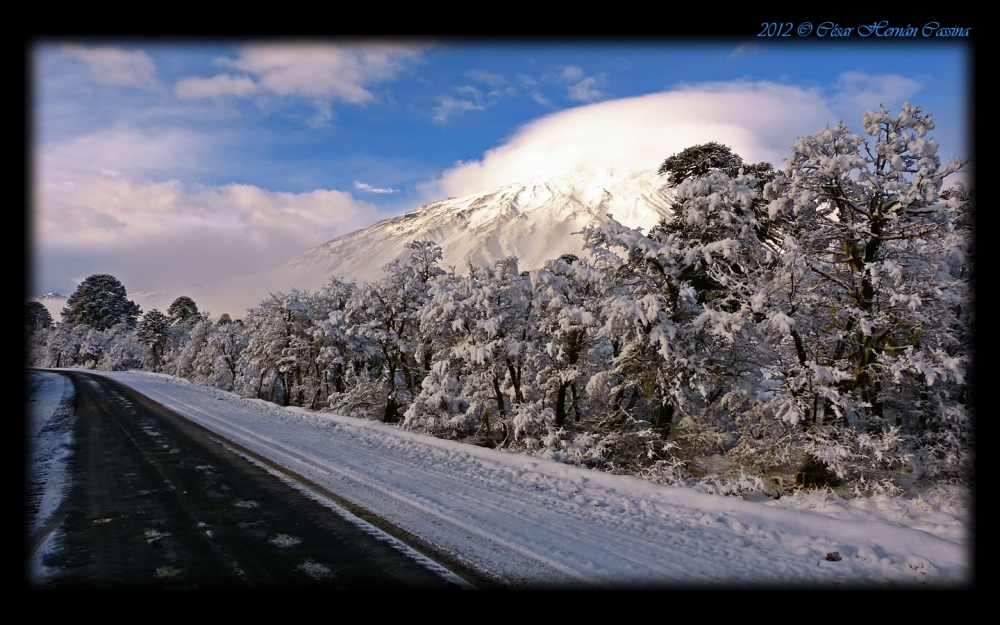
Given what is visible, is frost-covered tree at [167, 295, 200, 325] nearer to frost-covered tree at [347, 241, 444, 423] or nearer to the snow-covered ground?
frost-covered tree at [347, 241, 444, 423]

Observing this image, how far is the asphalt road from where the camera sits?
4520 millimetres

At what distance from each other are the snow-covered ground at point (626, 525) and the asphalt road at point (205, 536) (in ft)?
2.87

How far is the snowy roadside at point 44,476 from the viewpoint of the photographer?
525 cm

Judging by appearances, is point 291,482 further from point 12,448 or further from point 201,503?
point 12,448

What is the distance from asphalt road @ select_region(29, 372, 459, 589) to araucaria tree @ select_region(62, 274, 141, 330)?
102 metres

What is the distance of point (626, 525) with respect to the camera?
711cm

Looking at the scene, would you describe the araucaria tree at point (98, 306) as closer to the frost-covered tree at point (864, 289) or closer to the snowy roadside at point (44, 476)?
the snowy roadside at point (44, 476)

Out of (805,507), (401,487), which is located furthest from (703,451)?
(401,487)

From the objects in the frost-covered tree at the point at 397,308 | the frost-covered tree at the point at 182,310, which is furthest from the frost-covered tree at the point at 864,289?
the frost-covered tree at the point at 182,310

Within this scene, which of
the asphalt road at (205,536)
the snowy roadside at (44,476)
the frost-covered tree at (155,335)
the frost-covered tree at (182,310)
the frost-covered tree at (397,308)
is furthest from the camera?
the frost-covered tree at (182,310)

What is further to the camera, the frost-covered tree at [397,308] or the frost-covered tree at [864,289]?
the frost-covered tree at [397,308]

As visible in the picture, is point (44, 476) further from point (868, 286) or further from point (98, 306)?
point (98, 306)

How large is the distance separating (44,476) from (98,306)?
104899mm

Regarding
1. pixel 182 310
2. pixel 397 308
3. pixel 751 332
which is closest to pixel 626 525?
pixel 751 332
